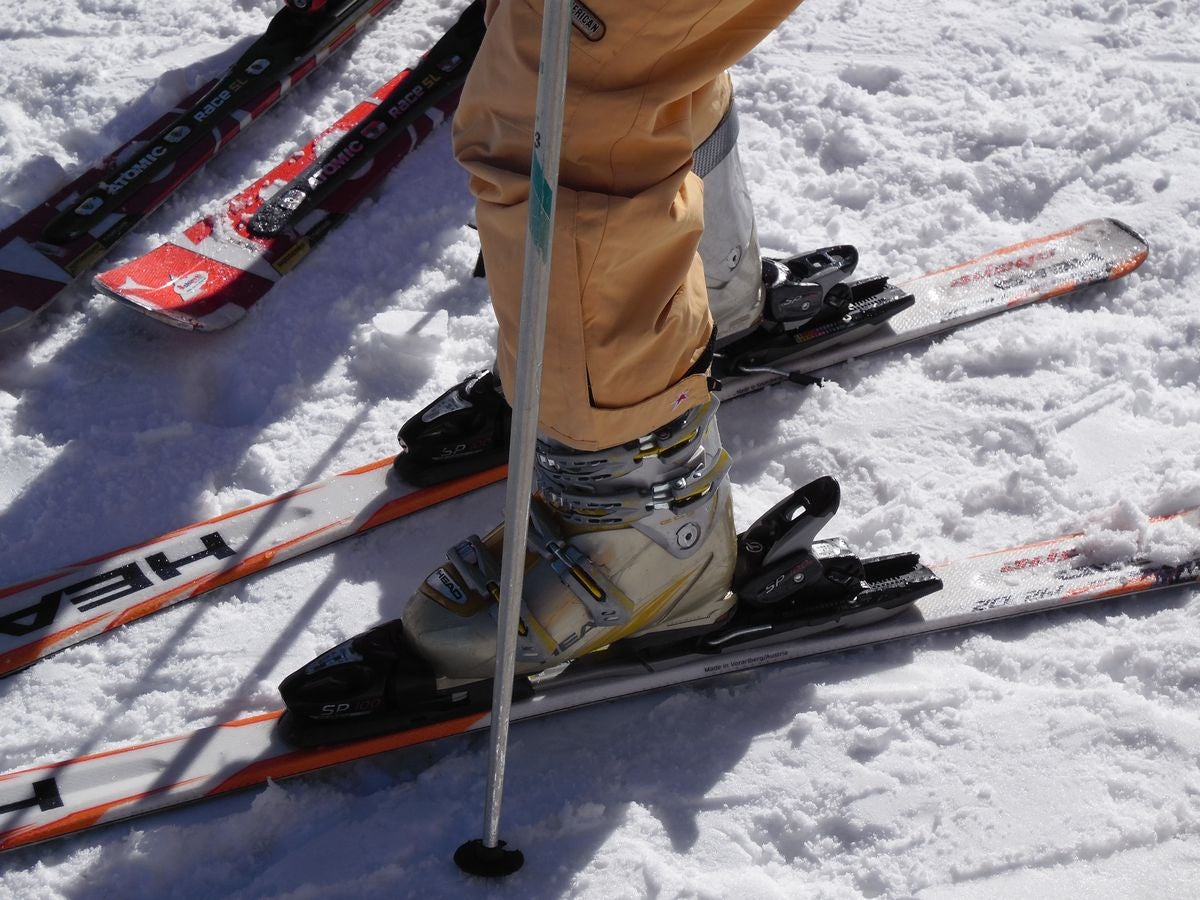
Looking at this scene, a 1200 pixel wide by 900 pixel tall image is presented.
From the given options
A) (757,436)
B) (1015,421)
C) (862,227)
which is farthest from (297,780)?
(862,227)

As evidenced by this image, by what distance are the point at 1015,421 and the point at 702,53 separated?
1.51m

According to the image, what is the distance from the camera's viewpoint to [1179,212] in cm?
340

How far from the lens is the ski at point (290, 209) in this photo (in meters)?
3.04

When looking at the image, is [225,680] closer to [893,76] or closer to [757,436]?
[757,436]

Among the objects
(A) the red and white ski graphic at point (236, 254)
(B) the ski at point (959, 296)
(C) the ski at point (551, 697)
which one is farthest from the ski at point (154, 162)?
(B) the ski at point (959, 296)

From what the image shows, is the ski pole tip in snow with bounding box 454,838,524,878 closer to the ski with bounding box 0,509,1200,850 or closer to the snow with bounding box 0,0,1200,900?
the snow with bounding box 0,0,1200,900

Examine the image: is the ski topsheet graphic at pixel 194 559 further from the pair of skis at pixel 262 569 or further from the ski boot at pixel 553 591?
the ski boot at pixel 553 591

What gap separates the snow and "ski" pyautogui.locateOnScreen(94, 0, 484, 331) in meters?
0.08

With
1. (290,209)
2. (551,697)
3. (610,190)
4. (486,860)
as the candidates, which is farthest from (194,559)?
(610,190)

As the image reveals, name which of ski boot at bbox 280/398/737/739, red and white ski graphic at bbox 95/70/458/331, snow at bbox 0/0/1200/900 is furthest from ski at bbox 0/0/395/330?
ski boot at bbox 280/398/737/739

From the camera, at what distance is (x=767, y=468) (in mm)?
2750

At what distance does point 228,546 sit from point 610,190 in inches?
52.1

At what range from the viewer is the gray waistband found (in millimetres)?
2449

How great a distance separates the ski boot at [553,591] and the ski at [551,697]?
55mm
